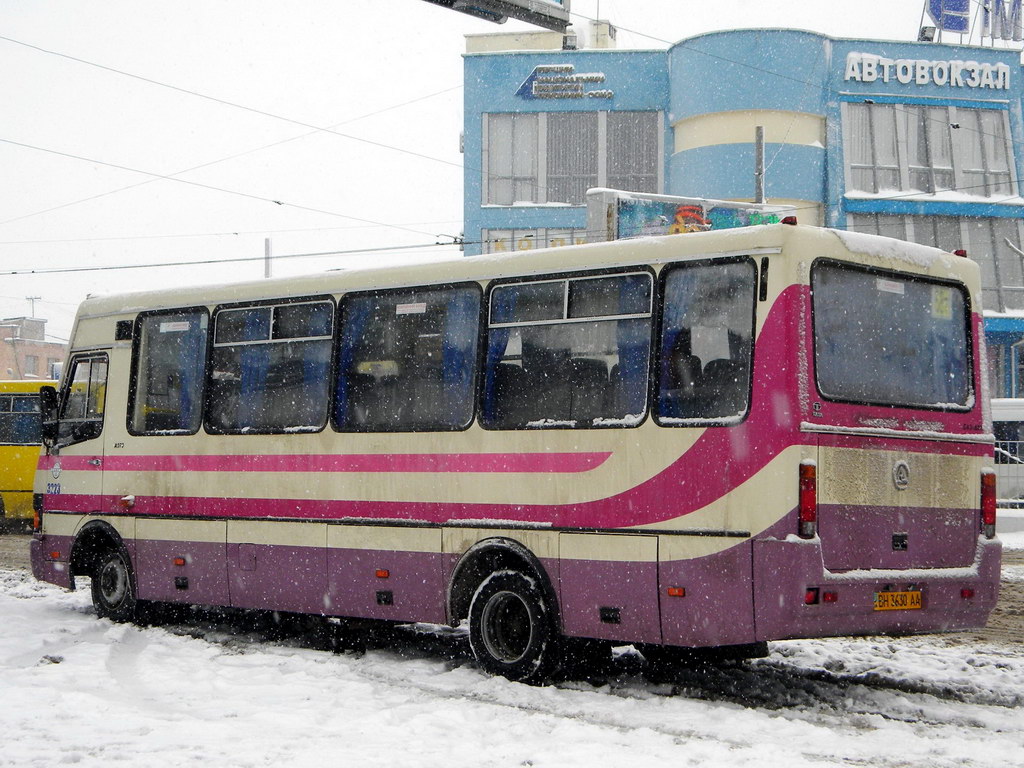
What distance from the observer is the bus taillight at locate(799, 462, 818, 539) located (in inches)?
343

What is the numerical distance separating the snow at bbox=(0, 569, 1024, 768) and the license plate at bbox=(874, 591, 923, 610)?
610 mm

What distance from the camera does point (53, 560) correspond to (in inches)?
557

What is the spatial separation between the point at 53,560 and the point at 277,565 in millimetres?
3385

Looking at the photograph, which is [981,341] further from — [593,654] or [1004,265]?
[1004,265]

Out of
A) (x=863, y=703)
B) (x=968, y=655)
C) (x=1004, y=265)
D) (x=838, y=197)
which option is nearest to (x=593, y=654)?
(x=863, y=703)

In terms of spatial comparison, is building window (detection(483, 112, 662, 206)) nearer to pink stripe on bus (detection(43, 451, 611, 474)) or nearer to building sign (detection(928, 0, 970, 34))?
building sign (detection(928, 0, 970, 34))

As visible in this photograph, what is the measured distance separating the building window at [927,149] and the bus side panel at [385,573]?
30.9 metres

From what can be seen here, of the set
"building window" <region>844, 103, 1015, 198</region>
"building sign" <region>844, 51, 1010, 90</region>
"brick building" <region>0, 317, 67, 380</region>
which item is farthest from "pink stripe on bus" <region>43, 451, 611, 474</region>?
"brick building" <region>0, 317, 67, 380</region>

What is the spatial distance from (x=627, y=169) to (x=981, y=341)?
3141 cm

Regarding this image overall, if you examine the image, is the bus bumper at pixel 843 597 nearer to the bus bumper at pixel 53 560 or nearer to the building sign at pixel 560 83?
the bus bumper at pixel 53 560

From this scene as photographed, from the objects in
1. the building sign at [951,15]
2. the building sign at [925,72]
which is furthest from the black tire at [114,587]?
the building sign at [951,15]

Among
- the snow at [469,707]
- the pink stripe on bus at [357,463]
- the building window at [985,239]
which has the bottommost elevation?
the snow at [469,707]

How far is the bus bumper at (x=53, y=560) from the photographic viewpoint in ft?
45.9

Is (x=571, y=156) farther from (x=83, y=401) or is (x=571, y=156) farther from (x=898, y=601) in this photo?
(x=898, y=601)
